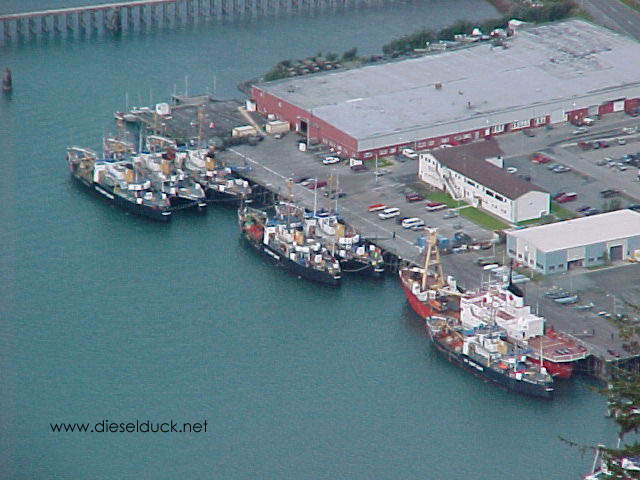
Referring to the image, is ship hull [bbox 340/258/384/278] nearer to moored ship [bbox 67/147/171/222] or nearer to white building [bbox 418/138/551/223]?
white building [bbox 418/138/551/223]

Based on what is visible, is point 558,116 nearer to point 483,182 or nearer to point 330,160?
point 483,182

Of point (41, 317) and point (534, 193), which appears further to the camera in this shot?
point (534, 193)

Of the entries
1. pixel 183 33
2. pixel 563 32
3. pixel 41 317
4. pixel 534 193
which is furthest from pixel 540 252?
pixel 183 33

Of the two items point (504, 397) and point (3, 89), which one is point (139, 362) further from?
point (3, 89)

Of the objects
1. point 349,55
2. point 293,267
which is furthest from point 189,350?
point 349,55

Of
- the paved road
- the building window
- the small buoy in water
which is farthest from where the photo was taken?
the paved road

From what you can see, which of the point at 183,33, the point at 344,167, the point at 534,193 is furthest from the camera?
the point at 183,33

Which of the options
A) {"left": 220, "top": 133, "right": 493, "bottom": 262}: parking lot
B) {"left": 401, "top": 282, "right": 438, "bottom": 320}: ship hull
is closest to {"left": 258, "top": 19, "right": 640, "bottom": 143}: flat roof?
{"left": 220, "top": 133, "right": 493, "bottom": 262}: parking lot
